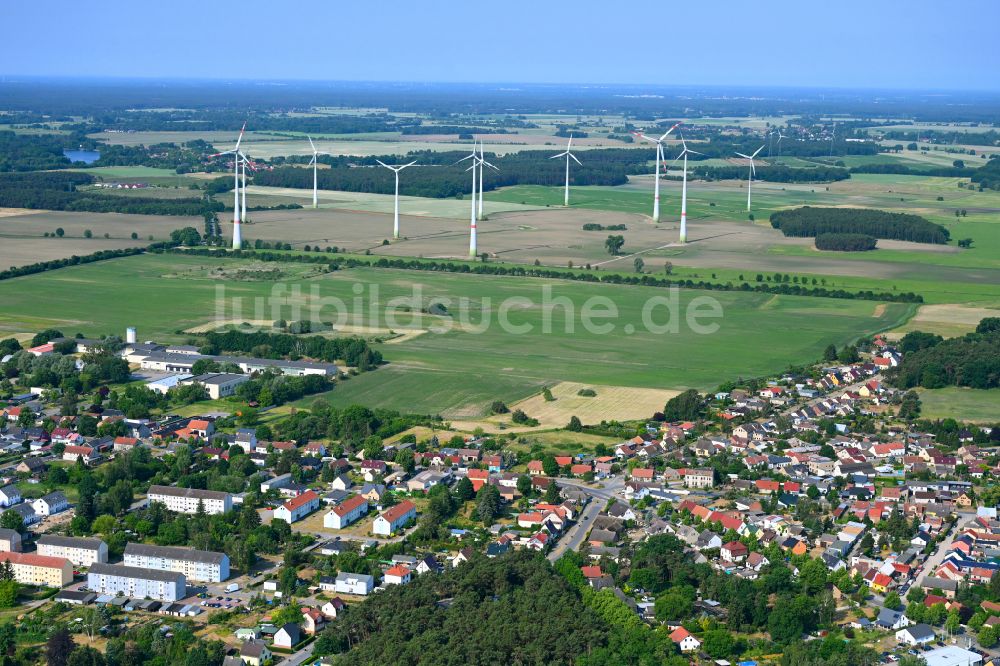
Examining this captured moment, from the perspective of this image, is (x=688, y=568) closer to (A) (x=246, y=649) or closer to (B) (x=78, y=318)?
(A) (x=246, y=649)

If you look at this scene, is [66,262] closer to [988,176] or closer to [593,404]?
[593,404]

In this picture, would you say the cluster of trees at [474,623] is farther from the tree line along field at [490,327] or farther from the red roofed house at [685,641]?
the tree line along field at [490,327]

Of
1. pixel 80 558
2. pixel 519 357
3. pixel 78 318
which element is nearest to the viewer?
pixel 80 558

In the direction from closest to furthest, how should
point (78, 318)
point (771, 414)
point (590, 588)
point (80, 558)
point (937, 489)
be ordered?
1. point (590, 588)
2. point (80, 558)
3. point (937, 489)
4. point (771, 414)
5. point (78, 318)

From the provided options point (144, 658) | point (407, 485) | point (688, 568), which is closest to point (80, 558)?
A: point (144, 658)

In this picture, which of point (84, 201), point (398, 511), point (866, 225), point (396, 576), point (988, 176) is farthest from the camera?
point (988, 176)

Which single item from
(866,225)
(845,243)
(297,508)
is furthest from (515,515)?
(866,225)

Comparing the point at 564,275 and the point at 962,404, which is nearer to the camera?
the point at 962,404
